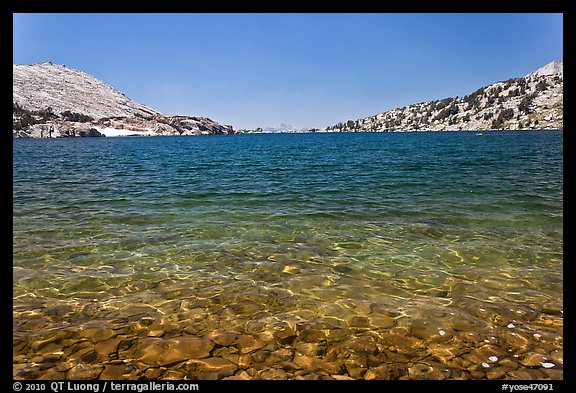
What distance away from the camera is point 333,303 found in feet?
24.3

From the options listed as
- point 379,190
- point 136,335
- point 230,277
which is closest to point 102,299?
point 136,335

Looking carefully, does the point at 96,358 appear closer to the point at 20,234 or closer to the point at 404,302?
the point at 404,302

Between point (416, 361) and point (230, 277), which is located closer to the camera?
point (416, 361)

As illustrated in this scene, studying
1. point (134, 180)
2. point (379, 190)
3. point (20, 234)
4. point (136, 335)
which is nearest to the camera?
point (136, 335)

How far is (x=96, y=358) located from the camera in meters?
5.38

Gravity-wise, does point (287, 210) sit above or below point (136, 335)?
above

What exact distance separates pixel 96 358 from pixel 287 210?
12.4 meters

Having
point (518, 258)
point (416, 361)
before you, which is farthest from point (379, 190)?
point (416, 361)
